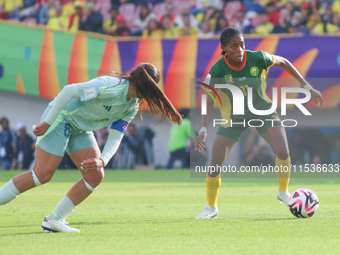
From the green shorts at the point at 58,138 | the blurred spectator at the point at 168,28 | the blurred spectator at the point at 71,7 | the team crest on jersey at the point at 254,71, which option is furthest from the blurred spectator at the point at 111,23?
the green shorts at the point at 58,138

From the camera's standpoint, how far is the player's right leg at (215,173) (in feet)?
22.4

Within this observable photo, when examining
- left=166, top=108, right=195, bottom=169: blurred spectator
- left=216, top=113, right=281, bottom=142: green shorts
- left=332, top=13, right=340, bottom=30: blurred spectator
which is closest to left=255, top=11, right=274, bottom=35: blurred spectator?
left=332, top=13, right=340, bottom=30: blurred spectator

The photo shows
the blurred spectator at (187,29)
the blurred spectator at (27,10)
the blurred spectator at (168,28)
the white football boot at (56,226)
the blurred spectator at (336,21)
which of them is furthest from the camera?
the blurred spectator at (27,10)

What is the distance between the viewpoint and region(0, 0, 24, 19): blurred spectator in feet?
70.7

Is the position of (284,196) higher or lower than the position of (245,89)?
lower

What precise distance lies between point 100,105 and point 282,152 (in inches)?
106

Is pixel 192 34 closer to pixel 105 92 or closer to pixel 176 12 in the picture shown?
pixel 176 12

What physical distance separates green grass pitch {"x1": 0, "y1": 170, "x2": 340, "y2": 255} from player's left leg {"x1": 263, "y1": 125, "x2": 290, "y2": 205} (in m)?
0.35

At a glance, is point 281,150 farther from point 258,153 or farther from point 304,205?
point 258,153

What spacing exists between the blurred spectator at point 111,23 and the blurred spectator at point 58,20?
5.16ft

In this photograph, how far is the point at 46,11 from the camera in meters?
21.2

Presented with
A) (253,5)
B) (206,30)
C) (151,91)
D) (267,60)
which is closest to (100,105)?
(151,91)

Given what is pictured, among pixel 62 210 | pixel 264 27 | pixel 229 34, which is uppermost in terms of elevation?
pixel 264 27

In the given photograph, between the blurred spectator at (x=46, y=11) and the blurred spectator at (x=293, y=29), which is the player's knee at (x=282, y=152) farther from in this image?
the blurred spectator at (x=46, y=11)
